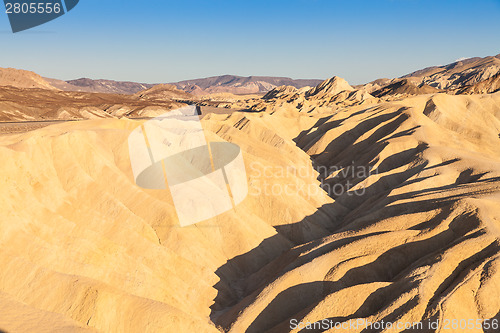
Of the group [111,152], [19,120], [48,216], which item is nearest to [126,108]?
[19,120]

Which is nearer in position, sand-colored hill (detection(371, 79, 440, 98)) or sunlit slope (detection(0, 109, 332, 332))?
sunlit slope (detection(0, 109, 332, 332))

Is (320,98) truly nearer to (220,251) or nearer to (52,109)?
(52,109)

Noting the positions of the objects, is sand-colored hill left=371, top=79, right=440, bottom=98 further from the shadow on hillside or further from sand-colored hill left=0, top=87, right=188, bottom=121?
the shadow on hillside

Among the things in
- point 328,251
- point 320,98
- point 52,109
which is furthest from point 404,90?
point 328,251

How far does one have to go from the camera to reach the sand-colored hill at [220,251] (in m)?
13.9

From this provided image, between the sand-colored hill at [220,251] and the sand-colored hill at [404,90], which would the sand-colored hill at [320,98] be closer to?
the sand-colored hill at [404,90]

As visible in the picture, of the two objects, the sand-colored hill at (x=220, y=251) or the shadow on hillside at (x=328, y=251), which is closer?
the sand-colored hill at (x=220, y=251)

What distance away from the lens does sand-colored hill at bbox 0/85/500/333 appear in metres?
13.9

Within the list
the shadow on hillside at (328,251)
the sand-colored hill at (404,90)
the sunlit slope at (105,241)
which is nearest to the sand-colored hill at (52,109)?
the sunlit slope at (105,241)

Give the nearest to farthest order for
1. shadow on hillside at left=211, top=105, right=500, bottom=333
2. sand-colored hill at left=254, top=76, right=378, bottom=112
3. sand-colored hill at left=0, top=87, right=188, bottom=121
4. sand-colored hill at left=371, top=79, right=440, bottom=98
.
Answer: shadow on hillside at left=211, top=105, right=500, bottom=333
sand-colored hill at left=0, top=87, right=188, bottom=121
sand-colored hill at left=254, top=76, right=378, bottom=112
sand-colored hill at left=371, top=79, right=440, bottom=98

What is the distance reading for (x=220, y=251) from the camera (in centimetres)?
2352

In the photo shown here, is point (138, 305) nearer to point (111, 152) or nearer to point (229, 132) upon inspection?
point (111, 152)

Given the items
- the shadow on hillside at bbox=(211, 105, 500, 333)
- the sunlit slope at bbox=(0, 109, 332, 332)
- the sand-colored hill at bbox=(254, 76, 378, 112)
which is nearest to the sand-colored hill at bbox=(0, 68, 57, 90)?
the sand-colored hill at bbox=(254, 76, 378, 112)

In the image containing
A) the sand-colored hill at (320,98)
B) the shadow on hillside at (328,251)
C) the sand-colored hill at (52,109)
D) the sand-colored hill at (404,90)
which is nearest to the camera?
the shadow on hillside at (328,251)
